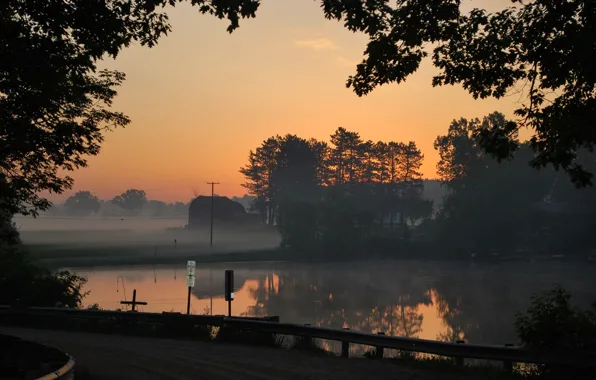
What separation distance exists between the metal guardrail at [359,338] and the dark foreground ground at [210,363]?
0.65 m

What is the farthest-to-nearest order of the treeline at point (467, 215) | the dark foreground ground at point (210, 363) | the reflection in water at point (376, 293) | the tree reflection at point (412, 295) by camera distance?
the treeline at point (467, 215) < the reflection in water at point (376, 293) < the tree reflection at point (412, 295) < the dark foreground ground at point (210, 363)

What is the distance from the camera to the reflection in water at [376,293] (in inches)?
1516

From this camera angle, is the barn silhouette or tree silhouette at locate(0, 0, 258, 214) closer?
tree silhouette at locate(0, 0, 258, 214)

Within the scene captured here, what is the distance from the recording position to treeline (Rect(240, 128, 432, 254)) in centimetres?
9356

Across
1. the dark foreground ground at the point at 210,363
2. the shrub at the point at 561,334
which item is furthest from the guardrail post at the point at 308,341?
the shrub at the point at 561,334

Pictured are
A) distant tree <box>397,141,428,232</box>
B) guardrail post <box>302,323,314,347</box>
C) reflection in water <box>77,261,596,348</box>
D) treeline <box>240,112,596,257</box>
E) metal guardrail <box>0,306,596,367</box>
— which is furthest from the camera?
distant tree <box>397,141,428,232</box>

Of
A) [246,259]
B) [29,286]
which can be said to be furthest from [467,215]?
[29,286]

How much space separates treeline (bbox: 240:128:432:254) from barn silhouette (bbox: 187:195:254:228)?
4.29m

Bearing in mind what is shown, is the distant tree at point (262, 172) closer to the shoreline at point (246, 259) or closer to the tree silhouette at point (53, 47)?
the shoreline at point (246, 259)

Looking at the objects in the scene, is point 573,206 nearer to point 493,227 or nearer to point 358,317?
point 493,227

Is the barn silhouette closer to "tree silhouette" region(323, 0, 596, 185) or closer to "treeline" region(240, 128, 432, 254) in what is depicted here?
"treeline" region(240, 128, 432, 254)

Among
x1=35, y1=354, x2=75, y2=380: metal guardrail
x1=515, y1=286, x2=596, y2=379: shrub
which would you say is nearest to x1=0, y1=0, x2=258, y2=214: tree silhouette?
x1=35, y1=354, x2=75, y2=380: metal guardrail

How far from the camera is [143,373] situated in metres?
11.9

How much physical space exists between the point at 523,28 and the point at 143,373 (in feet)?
34.1
